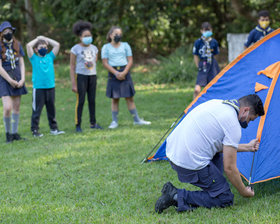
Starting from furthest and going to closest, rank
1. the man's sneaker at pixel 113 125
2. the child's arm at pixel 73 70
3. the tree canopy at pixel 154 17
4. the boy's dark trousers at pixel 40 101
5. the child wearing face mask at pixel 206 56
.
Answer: the tree canopy at pixel 154 17 < the child wearing face mask at pixel 206 56 < the man's sneaker at pixel 113 125 < the child's arm at pixel 73 70 < the boy's dark trousers at pixel 40 101

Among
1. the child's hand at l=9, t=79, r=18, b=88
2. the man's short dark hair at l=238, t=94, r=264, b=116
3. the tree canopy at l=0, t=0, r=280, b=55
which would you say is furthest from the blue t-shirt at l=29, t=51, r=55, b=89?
the tree canopy at l=0, t=0, r=280, b=55

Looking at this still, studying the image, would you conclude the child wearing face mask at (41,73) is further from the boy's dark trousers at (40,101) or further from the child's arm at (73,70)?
the child's arm at (73,70)

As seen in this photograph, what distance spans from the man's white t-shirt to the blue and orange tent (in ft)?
2.08

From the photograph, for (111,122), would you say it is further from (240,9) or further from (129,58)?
(240,9)

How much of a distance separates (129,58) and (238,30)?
861 cm

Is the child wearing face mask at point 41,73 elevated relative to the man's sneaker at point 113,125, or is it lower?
elevated

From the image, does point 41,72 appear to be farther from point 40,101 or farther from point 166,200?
point 166,200

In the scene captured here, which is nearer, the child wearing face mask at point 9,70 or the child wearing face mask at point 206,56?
the child wearing face mask at point 9,70

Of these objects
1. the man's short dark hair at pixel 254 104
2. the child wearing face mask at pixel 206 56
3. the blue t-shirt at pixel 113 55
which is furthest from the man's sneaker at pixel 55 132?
the man's short dark hair at pixel 254 104

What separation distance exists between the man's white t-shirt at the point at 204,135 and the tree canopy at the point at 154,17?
11.2 m

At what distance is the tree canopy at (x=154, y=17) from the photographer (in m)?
14.6

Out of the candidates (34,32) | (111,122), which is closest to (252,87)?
(111,122)

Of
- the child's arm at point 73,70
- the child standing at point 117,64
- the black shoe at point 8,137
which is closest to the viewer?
the black shoe at point 8,137

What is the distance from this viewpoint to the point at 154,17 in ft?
48.6
